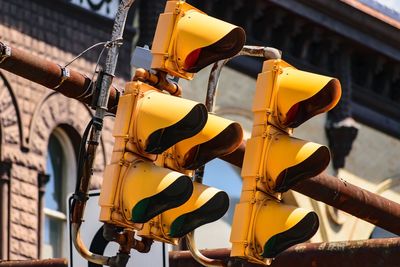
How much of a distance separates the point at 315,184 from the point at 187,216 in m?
3.06

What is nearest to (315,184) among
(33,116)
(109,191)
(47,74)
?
(47,74)

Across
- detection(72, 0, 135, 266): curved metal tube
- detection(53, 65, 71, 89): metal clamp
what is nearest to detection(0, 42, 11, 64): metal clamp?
detection(53, 65, 71, 89): metal clamp

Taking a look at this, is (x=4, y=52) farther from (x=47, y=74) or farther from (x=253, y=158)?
(x=253, y=158)

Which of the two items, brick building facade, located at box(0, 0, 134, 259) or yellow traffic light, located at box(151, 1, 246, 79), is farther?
brick building facade, located at box(0, 0, 134, 259)

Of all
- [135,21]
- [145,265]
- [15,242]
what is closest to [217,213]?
[145,265]

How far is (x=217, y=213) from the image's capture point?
954cm

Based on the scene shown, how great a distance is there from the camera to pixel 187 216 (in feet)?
31.0

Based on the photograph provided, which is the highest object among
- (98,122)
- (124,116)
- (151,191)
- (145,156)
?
(98,122)

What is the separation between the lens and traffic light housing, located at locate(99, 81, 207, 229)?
8.90 m

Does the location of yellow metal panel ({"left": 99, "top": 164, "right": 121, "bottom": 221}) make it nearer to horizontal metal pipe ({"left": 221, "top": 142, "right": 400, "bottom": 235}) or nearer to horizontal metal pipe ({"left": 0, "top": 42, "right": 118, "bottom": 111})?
horizontal metal pipe ({"left": 0, "top": 42, "right": 118, "bottom": 111})

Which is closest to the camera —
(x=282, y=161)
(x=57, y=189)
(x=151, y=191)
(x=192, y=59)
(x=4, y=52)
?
(x=151, y=191)

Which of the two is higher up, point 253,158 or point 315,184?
point 315,184

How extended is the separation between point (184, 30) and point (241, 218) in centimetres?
120

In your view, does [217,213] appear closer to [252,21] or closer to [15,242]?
[15,242]
